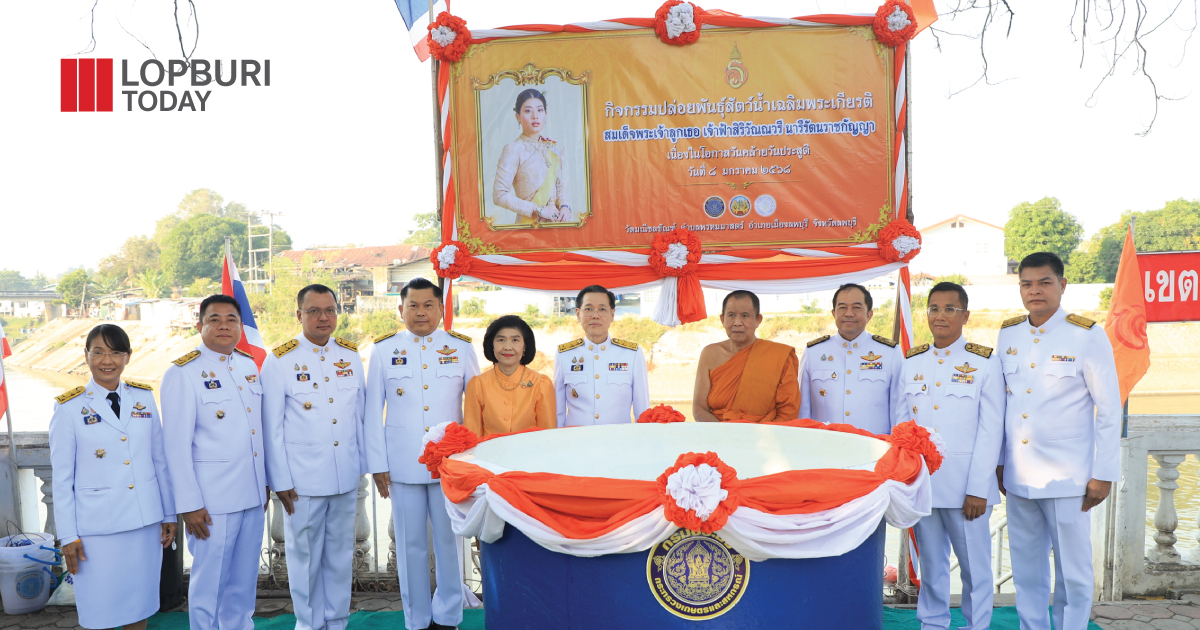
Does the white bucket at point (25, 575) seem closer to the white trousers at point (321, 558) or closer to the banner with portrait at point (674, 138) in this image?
the white trousers at point (321, 558)

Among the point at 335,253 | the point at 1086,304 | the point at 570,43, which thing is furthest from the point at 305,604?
the point at 335,253

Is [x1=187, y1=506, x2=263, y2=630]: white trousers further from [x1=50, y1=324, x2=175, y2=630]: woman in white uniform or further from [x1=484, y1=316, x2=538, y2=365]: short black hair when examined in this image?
[x1=484, y1=316, x2=538, y2=365]: short black hair

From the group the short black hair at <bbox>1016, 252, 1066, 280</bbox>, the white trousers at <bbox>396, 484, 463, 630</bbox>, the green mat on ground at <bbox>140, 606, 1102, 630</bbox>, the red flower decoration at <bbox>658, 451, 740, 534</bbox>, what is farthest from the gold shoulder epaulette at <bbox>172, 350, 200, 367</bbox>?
the short black hair at <bbox>1016, 252, 1066, 280</bbox>

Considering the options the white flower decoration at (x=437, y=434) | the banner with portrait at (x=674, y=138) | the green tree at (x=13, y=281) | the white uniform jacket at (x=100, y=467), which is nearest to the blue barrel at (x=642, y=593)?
the white flower decoration at (x=437, y=434)

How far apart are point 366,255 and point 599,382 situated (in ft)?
92.3

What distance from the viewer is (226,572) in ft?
10.5

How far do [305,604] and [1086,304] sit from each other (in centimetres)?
2387

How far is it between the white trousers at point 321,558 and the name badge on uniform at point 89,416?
0.84 metres

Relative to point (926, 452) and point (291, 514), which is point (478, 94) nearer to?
point (291, 514)

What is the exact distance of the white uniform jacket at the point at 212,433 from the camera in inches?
120

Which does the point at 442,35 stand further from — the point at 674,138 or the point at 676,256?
the point at 676,256

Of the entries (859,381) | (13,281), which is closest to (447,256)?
(859,381)

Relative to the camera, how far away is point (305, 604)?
131 inches

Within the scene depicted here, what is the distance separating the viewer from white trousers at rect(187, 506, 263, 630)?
10.3 ft
